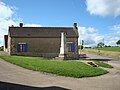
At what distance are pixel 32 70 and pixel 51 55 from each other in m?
23.4

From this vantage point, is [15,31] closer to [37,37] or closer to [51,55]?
[37,37]

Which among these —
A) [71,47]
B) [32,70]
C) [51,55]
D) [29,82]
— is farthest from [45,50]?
[29,82]

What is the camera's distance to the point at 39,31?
144 feet

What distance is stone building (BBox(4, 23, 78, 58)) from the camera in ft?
136

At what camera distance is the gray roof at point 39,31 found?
4220 cm

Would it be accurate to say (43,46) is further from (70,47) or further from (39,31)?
(70,47)

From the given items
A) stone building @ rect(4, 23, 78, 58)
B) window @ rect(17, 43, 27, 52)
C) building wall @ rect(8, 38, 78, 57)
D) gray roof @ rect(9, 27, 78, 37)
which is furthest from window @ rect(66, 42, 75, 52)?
window @ rect(17, 43, 27, 52)

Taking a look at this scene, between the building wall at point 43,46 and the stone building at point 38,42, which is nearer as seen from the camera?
the stone building at point 38,42

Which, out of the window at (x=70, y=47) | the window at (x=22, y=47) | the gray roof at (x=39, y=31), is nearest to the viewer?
the window at (x=22, y=47)

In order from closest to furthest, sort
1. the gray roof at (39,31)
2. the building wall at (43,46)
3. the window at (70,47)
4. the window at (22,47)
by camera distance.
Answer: the window at (22,47)
the building wall at (43,46)
the gray roof at (39,31)
the window at (70,47)

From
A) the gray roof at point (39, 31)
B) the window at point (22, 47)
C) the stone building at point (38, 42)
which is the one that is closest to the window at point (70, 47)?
the stone building at point (38, 42)

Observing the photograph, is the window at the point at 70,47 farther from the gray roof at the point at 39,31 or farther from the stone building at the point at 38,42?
the gray roof at the point at 39,31

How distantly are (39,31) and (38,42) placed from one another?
2680mm

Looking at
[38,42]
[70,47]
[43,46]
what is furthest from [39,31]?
[70,47]
